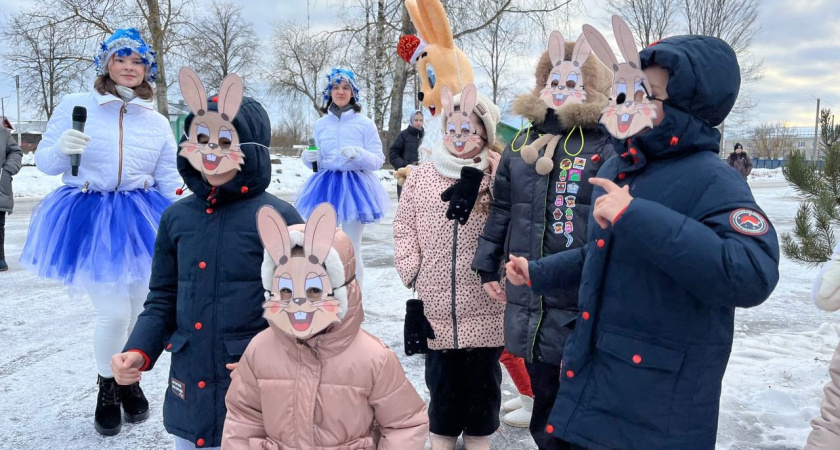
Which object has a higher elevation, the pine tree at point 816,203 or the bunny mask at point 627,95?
the bunny mask at point 627,95

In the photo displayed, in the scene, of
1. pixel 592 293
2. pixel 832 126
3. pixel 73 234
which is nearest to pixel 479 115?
pixel 592 293

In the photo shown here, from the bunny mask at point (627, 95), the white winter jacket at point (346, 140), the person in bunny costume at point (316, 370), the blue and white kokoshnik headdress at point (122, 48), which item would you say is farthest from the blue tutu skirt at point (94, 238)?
the bunny mask at point (627, 95)

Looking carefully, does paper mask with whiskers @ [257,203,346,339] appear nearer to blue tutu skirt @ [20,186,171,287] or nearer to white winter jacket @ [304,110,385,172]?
blue tutu skirt @ [20,186,171,287]

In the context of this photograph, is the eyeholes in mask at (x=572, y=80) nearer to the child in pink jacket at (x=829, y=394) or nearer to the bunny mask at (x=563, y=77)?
the bunny mask at (x=563, y=77)

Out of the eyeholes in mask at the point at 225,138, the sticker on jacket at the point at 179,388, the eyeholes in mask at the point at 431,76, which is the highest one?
the eyeholes in mask at the point at 431,76

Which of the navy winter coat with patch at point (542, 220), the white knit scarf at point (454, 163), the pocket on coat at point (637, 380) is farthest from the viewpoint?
the white knit scarf at point (454, 163)

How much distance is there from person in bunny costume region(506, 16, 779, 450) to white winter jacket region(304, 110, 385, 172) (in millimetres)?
3511

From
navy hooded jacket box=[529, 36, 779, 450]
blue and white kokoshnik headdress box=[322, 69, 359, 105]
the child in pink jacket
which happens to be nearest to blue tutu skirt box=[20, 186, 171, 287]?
blue and white kokoshnik headdress box=[322, 69, 359, 105]

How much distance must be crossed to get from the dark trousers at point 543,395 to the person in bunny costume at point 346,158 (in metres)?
2.72

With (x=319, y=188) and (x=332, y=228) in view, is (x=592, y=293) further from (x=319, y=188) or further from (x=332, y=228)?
(x=319, y=188)

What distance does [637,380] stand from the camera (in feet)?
5.42

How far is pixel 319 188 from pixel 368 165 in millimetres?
454

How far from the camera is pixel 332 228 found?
1642mm

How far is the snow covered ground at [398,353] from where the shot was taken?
9.68 feet
